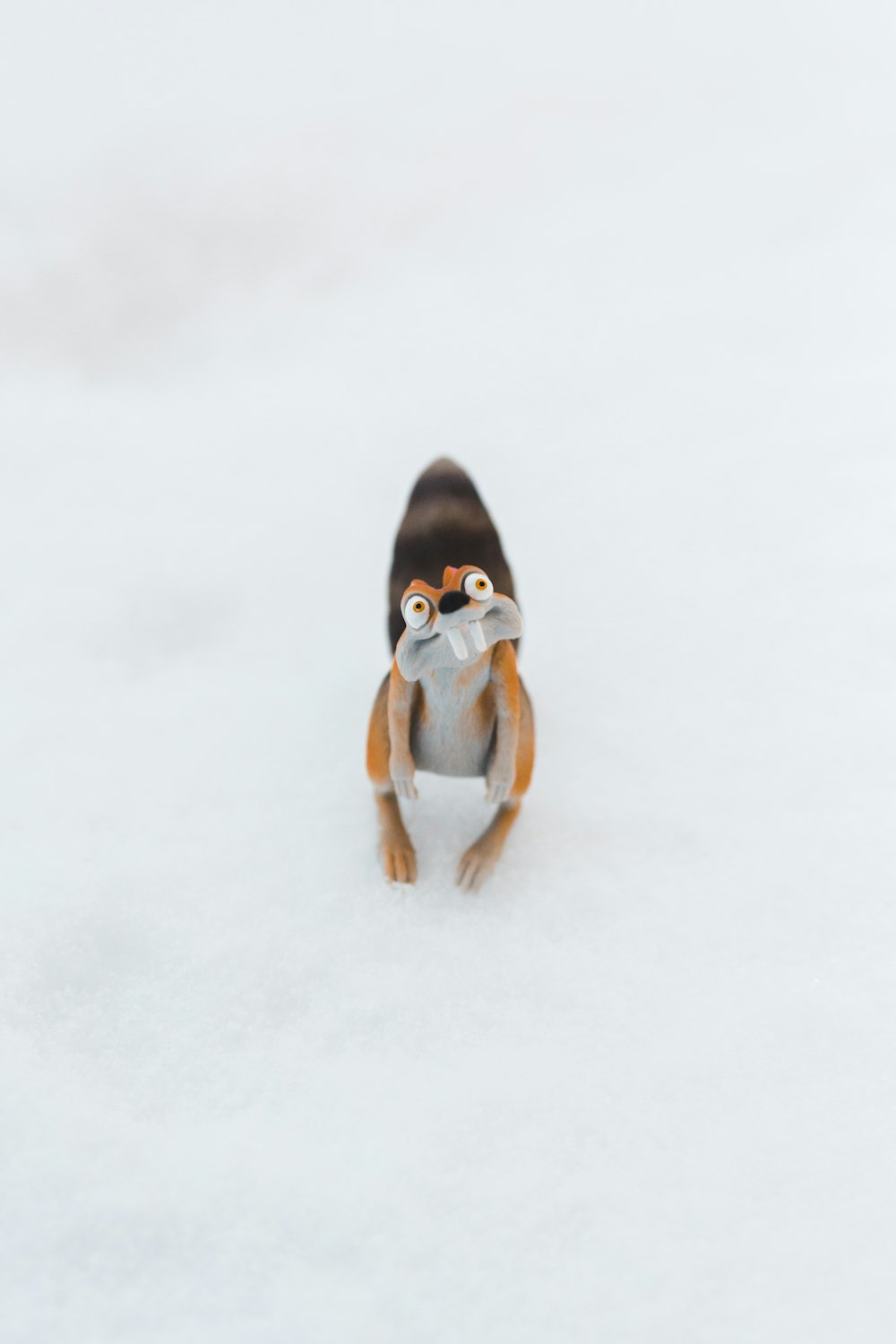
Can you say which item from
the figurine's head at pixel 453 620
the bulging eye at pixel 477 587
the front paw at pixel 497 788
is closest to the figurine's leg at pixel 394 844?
the front paw at pixel 497 788

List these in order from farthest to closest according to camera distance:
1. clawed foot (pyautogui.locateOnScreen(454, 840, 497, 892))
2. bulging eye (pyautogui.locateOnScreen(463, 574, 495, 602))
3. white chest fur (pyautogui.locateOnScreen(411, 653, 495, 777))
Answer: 1. clawed foot (pyautogui.locateOnScreen(454, 840, 497, 892))
2. white chest fur (pyautogui.locateOnScreen(411, 653, 495, 777))
3. bulging eye (pyautogui.locateOnScreen(463, 574, 495, 602))

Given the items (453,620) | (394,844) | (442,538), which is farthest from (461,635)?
(394,844)

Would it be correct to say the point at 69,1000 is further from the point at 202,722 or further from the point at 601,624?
the point at 601,624

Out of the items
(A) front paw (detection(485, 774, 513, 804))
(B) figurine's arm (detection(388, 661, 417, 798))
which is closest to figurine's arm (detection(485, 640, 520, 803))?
(A) front paw (detection(485, 774, 513, 804))

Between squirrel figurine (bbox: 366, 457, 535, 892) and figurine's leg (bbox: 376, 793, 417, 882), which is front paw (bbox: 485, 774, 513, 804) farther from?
figurine's leg (bbox: 376, 793, 417, 882)

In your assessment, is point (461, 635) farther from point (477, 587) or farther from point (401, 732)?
point (401, 732)

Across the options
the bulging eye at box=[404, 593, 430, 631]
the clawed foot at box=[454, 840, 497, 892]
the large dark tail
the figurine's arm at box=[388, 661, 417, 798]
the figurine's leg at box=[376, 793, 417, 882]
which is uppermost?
the large dark tail
